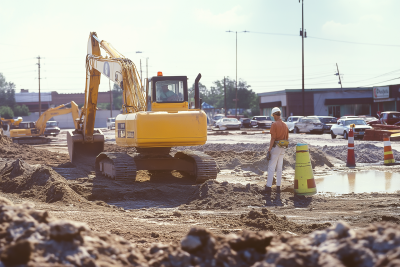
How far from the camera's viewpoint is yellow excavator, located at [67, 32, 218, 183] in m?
11.0

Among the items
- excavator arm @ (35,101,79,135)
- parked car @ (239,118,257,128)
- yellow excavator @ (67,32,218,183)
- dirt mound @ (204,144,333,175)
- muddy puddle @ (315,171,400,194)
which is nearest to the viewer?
muddy puddle @ (315,171,400,194)

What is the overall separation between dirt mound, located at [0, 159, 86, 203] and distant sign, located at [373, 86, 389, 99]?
57.8 metres

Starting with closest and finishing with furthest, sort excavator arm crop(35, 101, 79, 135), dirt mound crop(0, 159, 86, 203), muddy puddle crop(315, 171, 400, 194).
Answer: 1. dirt mound crop(0, 159, 86, 203)
2. muddy puddle crop(315, 171, 400, 194)
3. excavator arm crop(35, 101, 79, 135)

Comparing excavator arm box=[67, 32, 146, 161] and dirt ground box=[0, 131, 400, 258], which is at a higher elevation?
excavator arm box=[67, 32, 146, 161]

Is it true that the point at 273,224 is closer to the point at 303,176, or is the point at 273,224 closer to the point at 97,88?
the point at 303,176

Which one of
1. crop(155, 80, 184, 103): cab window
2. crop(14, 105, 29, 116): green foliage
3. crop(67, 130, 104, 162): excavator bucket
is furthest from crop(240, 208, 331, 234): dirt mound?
crop(14, 105, 29, 116): green foliage

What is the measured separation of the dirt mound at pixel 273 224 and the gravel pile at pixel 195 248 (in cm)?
283

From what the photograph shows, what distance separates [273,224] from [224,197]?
2.68m

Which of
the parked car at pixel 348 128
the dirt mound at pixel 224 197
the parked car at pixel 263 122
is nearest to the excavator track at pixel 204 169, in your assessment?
the dirt mound at pixel 224 197

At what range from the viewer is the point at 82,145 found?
16797mm

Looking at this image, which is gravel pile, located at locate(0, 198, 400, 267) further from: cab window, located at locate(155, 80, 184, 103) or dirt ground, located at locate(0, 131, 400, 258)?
cab window, located at locate(155, 80, 184, 103)

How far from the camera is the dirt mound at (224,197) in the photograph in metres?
8.98

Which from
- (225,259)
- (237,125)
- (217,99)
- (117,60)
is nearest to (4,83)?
(217,99)

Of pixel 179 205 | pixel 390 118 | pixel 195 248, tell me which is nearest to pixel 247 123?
pixel 390 118
